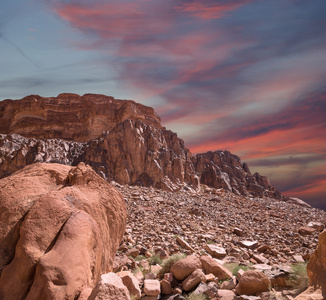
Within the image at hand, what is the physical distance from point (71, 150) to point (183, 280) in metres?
52.1

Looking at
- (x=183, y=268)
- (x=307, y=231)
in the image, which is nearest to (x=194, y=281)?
(x=183, y=268)

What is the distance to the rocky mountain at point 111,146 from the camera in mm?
48625

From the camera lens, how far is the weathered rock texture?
357cm

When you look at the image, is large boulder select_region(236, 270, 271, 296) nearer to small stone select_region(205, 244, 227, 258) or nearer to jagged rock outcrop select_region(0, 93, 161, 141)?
small stone select_region(205, 244, 227, 258)

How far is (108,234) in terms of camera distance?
558cm

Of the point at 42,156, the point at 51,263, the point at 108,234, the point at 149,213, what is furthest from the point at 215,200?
the point at 42,156

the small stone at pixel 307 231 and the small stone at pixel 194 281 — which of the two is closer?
the small stone at pixel 194 281

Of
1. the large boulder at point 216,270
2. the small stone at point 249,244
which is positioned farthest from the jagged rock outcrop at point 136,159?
the large boulder at point 216,270

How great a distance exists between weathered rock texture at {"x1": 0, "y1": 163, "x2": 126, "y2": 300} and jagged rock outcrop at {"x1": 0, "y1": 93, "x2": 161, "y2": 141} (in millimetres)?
62180

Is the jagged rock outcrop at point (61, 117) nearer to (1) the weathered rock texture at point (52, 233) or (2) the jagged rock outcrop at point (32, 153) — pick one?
(2) the jagged rock outcrop at point (32, 153)

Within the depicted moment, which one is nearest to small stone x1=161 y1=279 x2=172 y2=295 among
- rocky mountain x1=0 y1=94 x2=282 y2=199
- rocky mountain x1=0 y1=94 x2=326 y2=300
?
rocky mountain x1=0 y1=94 x2=326 y2=300

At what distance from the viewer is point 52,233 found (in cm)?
412

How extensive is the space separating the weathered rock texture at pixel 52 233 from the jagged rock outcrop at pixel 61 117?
204 feet

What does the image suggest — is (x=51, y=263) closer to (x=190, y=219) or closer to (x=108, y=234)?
(x=108, y=234)
